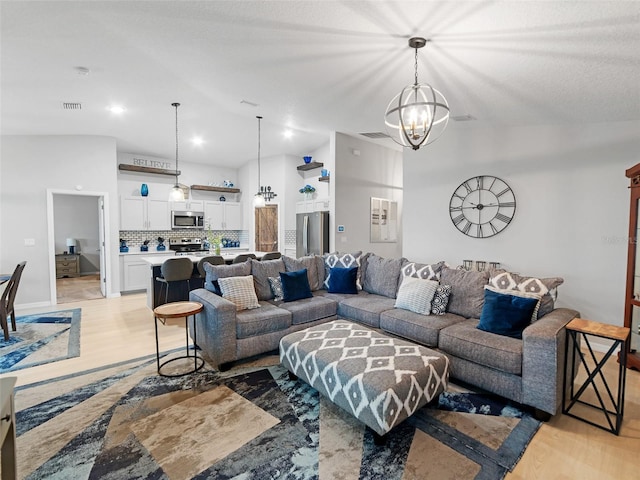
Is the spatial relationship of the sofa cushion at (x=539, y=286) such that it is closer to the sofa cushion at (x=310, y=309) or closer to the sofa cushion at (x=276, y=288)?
the sofa cushion at (x=310, y=309)

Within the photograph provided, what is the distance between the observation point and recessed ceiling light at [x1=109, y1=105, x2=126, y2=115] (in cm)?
449

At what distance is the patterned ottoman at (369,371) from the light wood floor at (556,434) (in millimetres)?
641

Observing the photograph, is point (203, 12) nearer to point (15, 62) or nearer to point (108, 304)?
point (15, 62)

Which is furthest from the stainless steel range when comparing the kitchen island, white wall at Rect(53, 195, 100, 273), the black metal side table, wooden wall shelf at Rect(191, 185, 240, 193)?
the black metal side table

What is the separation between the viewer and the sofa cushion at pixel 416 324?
2.90 metres

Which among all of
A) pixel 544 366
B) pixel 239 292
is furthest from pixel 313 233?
pixel 544 366

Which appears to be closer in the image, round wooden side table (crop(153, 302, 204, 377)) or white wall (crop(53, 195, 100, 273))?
round wooden side table (crop(153, 302, 204, 377))

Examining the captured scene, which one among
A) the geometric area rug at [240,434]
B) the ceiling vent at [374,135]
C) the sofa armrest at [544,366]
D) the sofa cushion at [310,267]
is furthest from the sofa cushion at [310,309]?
the ceiling vent at [374,135]

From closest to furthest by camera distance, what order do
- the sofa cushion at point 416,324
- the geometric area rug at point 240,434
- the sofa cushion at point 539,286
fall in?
the geometric area rug at point 240,434, the sofa cushion at point 539,286, the sofa cushion at point 416,324

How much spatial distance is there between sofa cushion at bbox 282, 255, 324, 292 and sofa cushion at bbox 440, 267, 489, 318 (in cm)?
165

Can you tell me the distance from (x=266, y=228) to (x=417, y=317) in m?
5.25

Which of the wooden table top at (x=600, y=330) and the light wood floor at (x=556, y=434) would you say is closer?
the light wood floor at (x=556, y=434)

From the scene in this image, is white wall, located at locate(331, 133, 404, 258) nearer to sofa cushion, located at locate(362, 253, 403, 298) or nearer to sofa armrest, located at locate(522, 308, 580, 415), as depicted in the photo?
sofa cushion, located at locate(362, 253, 403, 298)

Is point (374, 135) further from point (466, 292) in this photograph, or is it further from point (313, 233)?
point (466, 292)
